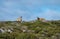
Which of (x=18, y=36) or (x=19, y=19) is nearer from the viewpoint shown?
(x=18, y=36)

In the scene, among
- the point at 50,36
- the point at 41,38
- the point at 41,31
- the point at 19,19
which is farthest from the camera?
the point at 19,19

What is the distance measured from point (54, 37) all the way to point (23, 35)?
3.68m

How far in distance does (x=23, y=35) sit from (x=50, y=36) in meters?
4.33

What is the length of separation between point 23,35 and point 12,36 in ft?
3.90

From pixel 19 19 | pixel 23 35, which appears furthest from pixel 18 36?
pixel 19 19

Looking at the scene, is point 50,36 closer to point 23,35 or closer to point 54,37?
point 54,37

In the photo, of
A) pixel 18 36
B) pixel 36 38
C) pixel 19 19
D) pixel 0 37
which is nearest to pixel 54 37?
pixel 36 38

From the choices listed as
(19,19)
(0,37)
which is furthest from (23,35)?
(19,19)

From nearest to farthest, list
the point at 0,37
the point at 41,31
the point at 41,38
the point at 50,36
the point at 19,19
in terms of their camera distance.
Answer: the point at 0,37 → the point at 41,38 → the point at 50,36 → the point at 41,31 → the point at 19,19

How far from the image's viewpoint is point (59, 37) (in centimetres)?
2670

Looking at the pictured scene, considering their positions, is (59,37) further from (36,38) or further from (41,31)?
(41,31)

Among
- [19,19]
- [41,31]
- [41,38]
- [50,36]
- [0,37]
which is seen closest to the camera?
[0,37]

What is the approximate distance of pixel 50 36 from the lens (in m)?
28.5

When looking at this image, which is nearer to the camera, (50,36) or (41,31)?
(50,36)
